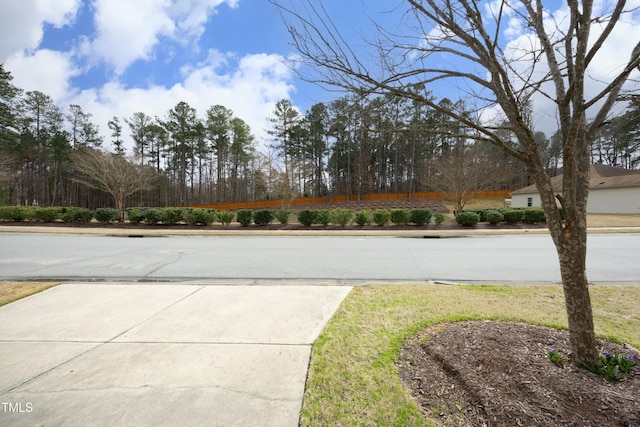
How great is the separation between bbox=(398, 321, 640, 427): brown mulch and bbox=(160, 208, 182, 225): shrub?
764 inches

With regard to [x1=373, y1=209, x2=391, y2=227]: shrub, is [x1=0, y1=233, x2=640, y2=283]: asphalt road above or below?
below

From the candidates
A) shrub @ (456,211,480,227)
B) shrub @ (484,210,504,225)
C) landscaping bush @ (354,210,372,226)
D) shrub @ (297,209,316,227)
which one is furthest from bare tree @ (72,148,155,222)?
shrub @ (484,210,504,225)

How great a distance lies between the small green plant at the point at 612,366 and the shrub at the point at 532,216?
58.7 ft

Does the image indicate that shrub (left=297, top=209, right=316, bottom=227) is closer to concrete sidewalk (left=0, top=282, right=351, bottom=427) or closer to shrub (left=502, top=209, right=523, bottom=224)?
shrub (left=502, top=209, right=523, bottom=224)

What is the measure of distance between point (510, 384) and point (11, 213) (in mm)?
29913

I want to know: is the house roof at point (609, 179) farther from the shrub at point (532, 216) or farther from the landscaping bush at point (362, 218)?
the landscaping bush at point (362, 218)

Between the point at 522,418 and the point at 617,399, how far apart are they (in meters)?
0.71

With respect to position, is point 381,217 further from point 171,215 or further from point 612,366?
point 612,366

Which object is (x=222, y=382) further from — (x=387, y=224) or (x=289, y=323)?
(x=387, y=224)

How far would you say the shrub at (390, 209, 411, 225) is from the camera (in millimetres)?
17812

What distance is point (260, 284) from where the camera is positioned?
5242mm

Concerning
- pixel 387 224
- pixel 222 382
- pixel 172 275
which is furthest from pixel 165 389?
pixel 387 224

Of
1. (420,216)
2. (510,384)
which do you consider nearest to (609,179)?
(420,216)

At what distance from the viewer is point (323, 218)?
18516 millimetres
